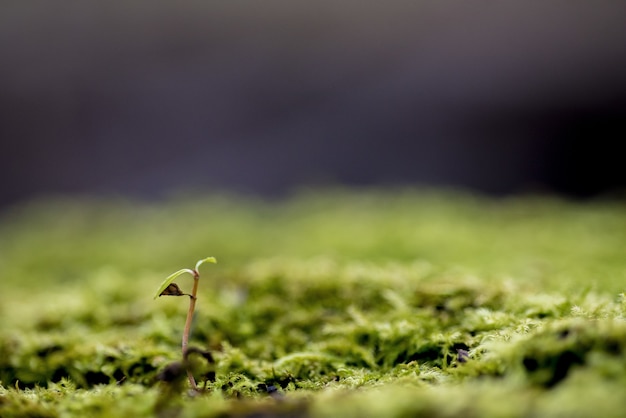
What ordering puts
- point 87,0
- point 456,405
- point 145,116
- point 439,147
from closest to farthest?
point 456,405 < point 439,147 < point 145,116 < point 87,0

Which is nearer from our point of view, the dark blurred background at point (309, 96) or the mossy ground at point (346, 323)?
the mossy ground at point (346, 323)

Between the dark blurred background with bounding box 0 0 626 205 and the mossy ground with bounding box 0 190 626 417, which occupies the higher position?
the dark blurred background with bounding box 0 0 626 205

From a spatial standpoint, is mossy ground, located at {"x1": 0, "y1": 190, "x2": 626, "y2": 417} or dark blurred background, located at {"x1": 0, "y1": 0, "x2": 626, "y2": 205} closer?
mossy ground, located at {"x1": 0, "y1": 190, "x2": 626, "y2": 417}

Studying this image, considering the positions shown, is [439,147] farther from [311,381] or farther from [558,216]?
[311,381]

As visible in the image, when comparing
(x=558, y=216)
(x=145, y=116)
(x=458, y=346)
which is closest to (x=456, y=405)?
(x=458, y=346)

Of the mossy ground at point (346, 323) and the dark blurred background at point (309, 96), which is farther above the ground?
the dark blurred background at point (309, 96)
